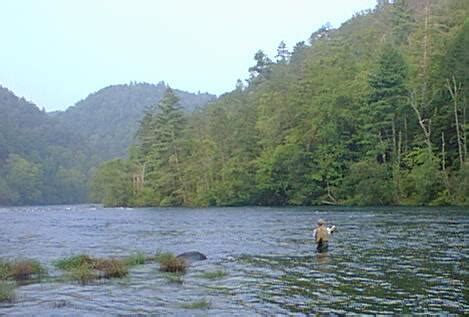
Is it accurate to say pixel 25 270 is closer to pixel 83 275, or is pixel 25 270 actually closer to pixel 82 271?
pixel 82 271

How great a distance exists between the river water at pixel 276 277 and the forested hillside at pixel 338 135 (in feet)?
113

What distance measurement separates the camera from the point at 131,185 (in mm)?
115500

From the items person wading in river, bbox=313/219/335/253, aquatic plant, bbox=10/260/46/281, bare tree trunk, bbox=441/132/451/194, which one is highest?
bare tree trunk, bbox=441/132/451/194

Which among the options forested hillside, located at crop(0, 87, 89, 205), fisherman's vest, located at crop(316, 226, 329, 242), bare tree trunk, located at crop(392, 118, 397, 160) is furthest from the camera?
forested hillside, located at crop(0, 87, 89, 205)

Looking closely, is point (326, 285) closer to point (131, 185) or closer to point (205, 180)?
point (205, 180)

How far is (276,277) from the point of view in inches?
864

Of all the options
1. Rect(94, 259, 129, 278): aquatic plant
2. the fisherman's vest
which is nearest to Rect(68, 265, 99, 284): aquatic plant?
Rect(94, 259, 129, 278): aquatic plant

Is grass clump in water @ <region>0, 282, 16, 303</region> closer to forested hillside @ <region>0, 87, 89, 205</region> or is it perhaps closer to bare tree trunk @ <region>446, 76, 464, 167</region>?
bare tree trunk @ <region>446, 76, 464, 167</region>

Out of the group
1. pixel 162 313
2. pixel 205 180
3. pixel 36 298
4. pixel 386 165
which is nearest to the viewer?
pixel 162 313

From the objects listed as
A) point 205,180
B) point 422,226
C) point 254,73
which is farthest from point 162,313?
point 254,73

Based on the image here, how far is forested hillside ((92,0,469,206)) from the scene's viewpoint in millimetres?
71562

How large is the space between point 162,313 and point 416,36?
74.8 meters

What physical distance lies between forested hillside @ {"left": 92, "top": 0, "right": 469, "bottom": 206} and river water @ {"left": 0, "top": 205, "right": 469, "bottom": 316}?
1355 inches

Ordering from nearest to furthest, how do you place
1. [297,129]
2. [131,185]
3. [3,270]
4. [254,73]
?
[3,270] < [297,129] < [131,185] < [254,73]
